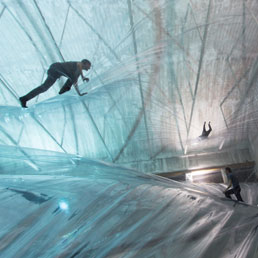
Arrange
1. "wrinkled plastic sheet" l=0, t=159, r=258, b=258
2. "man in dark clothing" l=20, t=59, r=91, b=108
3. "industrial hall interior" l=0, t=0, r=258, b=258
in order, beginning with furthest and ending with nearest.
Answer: "man in dark clothing" l=20, t=59, r=91, b=108, "industrial hall interior" l=0, t=0, r=258, b=258, "wrinkled plastic sheet" l=0, t=159, r=258, b=258

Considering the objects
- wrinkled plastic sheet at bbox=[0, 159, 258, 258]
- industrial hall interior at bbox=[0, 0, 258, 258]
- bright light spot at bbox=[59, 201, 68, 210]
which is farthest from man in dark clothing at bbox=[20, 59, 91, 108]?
bright light spot at bbox=[59, 201, 68, 210]

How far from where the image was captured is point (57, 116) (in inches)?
203

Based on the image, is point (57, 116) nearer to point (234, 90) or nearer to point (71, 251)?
point (234, 90)

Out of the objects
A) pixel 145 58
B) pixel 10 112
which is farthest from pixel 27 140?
pixel 145 58

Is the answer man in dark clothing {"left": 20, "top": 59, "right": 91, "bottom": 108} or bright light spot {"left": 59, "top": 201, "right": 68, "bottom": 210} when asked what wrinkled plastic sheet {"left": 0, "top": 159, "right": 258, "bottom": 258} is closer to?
bright light spot {"left": 59, "top": 201, "right": 68, "bottom": 210}

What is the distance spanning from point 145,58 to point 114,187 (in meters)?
3.45

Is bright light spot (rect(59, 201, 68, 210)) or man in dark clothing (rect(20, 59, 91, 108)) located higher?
man in dark clothing (rect(20, 59, 91, 108))

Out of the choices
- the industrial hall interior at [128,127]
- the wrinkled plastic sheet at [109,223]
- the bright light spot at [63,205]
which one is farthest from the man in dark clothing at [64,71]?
the bright light spot at [63,205]

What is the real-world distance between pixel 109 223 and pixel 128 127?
579 centimetres

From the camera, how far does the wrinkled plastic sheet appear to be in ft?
2.73

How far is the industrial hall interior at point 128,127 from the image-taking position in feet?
3.14

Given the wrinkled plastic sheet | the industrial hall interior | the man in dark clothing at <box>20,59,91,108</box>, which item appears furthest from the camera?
the man in dark clothing at <box>20,59,91,108</box>

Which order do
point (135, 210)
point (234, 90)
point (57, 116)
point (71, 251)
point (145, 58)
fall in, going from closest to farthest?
point (71, 251)
point (135, 210)
point (145, 58)
point (57, 116)
point (234, 90)

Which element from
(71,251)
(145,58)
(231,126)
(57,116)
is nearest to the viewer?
(71,251)
